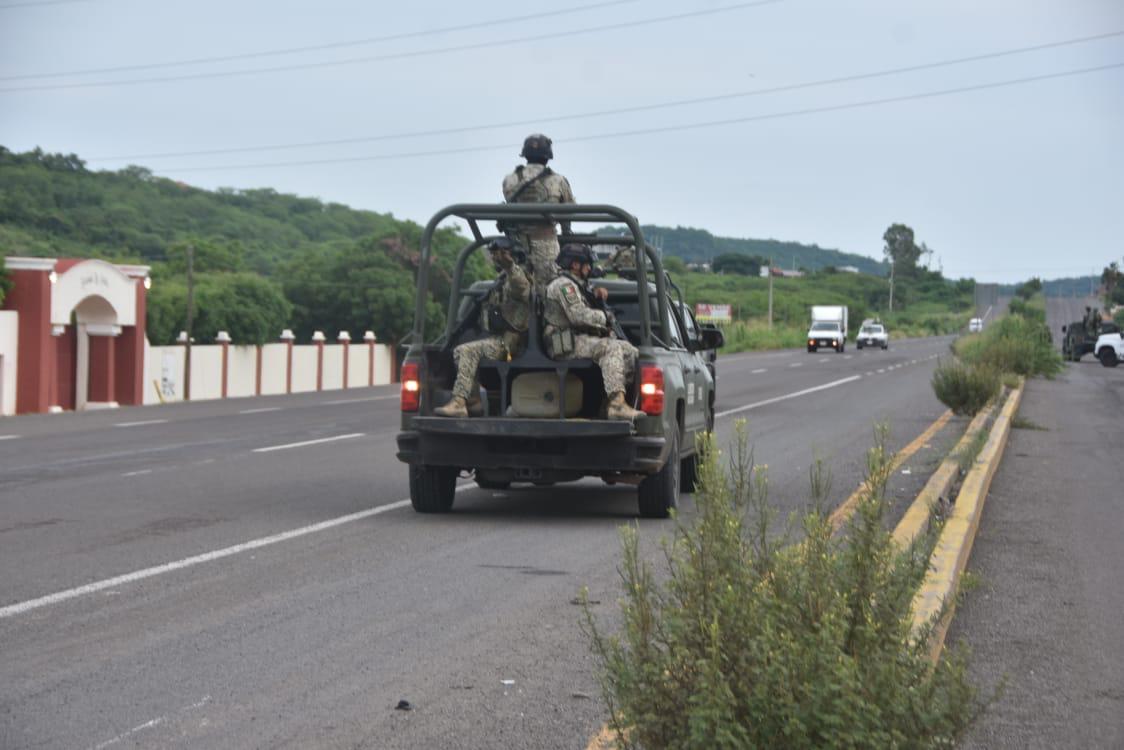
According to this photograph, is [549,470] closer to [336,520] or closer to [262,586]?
[336,520]

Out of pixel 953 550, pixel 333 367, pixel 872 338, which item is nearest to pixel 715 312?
pixel 872 338

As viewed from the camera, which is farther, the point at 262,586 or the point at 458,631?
the point at 262,586

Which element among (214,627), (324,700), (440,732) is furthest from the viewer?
(214,627)

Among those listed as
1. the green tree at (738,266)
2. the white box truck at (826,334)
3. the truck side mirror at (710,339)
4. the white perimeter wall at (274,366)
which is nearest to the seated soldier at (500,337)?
the truck side mirror at (710,339)

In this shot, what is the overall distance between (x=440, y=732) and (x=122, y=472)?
35.3ft

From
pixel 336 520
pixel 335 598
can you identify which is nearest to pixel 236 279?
pixel 336 520

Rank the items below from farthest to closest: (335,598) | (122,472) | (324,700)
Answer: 1. (122,472)
2. (335,598)
3. (324,700)

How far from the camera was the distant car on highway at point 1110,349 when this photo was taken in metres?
61.5

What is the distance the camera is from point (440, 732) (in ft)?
18.0

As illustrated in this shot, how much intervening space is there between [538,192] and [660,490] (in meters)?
2.43

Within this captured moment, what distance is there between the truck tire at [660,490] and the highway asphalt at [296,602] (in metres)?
0.23

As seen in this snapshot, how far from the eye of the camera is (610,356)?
10883 millimetres

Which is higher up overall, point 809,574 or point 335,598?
point 809,574

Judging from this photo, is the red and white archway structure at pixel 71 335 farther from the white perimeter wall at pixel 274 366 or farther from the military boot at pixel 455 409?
the military boot at pixel 455 409
